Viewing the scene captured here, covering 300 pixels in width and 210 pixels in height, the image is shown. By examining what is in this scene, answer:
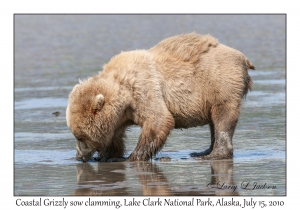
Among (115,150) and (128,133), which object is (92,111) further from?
(128,133)

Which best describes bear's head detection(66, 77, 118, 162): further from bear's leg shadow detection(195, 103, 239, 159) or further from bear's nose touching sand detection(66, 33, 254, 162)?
bear's leg shadow detection(195, 103, 239, 159)

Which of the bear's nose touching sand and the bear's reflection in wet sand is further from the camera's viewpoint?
the bear's nose touching sand

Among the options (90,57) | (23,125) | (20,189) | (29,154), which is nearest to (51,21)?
(90,57)

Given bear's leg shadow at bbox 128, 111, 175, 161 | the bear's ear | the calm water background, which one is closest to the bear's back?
bear's leg shadow at bbox 128, 111, 175, 161

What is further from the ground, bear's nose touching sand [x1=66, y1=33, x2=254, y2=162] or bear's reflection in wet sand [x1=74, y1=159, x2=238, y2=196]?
bear's nose touching sand [x1=66, y1=33, x2=254, y2=162]

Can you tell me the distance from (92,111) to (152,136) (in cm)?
90

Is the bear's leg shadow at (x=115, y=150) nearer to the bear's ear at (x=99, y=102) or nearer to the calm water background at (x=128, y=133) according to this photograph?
the calm water background at (x=128, y=133)

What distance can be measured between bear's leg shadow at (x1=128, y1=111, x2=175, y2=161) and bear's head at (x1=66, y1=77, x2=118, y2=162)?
0.45 metres

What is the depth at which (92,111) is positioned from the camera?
9578 mm

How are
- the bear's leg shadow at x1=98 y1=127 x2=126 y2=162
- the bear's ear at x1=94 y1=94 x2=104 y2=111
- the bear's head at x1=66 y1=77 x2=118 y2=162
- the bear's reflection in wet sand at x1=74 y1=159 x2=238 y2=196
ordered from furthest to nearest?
the bear's leg shadow at x1=98 y1=127 x2=126 y2=162 < the bear's head at x1=66 y1=77 x2=118 y2=162 < the bear's ear at x1=94 y1=94 x2=104 y2=111 < the bear's reflection in wet sand at x1=74 y1=159 x2=238 y2=196

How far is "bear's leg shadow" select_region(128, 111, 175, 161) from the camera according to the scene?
982 centimetres

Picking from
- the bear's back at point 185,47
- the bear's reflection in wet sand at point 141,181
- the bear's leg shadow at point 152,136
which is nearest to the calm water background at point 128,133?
the bear's reflection in wet sand at point 141,181

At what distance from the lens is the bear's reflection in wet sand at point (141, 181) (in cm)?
787

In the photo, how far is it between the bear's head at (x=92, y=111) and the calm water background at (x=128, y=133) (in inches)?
18.5
